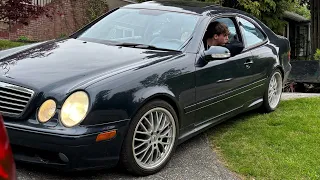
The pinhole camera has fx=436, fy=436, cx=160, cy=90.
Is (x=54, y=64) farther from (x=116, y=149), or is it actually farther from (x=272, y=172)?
(x=272, y=172)

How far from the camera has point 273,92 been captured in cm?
633

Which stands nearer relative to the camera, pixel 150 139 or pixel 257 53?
pixel 150 139

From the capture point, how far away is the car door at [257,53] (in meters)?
5.50

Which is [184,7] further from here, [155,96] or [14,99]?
[14,99]

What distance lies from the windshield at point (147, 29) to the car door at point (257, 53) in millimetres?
999

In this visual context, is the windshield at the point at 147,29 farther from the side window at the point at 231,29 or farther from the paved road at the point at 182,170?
the paved road at the point at 182,170

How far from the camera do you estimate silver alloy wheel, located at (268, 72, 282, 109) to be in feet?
20.3

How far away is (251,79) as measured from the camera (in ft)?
17.7

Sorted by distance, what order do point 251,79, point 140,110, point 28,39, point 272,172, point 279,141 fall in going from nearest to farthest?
point 140,110
point 272,172
point 279,141
point 251,79
point 28,39

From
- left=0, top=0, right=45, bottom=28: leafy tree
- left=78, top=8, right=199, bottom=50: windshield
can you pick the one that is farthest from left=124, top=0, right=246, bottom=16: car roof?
left=0, top=0, right=45, bottom=28: leafy tree

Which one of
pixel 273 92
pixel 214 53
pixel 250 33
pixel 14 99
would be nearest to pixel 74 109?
pixel 14 99

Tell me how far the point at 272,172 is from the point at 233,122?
1757mm

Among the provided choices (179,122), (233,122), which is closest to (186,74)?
(179,122)

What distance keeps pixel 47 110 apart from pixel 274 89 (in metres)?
3.90
